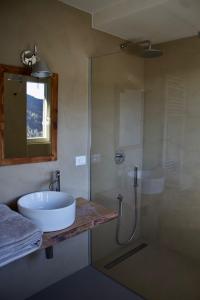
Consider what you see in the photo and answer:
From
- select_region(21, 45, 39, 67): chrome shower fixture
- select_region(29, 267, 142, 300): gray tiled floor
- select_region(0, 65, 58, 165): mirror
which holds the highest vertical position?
select_region(21, 45, 39, 67): chrome shower fixture

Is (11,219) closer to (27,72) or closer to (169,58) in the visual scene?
(27,72)

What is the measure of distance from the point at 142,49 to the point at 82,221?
1.88 m

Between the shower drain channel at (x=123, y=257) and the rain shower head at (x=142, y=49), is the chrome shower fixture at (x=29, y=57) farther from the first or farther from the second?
the shower drain channel at (x=123, y=257)

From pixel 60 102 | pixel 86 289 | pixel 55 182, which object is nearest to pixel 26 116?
pixel 60 102

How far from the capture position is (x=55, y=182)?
228 centimetres

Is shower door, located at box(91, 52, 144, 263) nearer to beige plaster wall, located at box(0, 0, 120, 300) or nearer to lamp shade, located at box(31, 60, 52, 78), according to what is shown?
beige plaster wall, located at box(0, 0, 120, 300)

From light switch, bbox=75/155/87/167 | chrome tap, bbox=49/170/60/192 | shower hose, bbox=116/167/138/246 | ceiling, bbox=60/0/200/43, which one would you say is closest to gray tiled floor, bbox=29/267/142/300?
shower hose, bbox=116/167/138/246

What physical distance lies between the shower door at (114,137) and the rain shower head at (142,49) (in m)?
0.07

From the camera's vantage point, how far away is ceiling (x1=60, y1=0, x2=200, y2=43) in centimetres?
198

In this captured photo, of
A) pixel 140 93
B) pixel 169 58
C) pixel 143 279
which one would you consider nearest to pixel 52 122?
pixel 140 93

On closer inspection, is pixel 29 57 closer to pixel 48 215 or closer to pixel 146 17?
pixel 146 17

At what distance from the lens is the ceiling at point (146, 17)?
198 centimetres

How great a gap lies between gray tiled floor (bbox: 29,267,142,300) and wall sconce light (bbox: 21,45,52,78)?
6.18ft

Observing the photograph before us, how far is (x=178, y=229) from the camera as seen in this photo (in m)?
2.70
